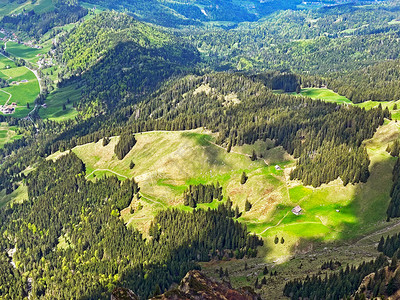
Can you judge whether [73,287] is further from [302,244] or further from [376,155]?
[376,155]

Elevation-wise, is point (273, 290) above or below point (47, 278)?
above

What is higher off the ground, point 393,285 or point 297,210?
point 393,285

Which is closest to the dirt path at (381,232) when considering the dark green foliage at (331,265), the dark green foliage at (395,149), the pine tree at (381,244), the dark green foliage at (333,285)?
the pine tree at (381,244)

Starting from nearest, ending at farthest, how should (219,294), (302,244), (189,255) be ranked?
(219,294) < (302,244) < (189,255)

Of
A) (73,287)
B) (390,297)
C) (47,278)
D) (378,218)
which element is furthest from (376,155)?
(47,278)

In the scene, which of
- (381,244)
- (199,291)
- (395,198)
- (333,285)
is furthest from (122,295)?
(395,198)

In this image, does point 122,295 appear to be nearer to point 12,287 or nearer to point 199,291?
point 199,291

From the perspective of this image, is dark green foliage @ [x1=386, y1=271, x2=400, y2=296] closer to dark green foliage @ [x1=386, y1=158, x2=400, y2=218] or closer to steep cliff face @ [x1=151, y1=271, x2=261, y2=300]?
steep cliff face @ [x1=151, y1=271, x2=261, y2=300]
